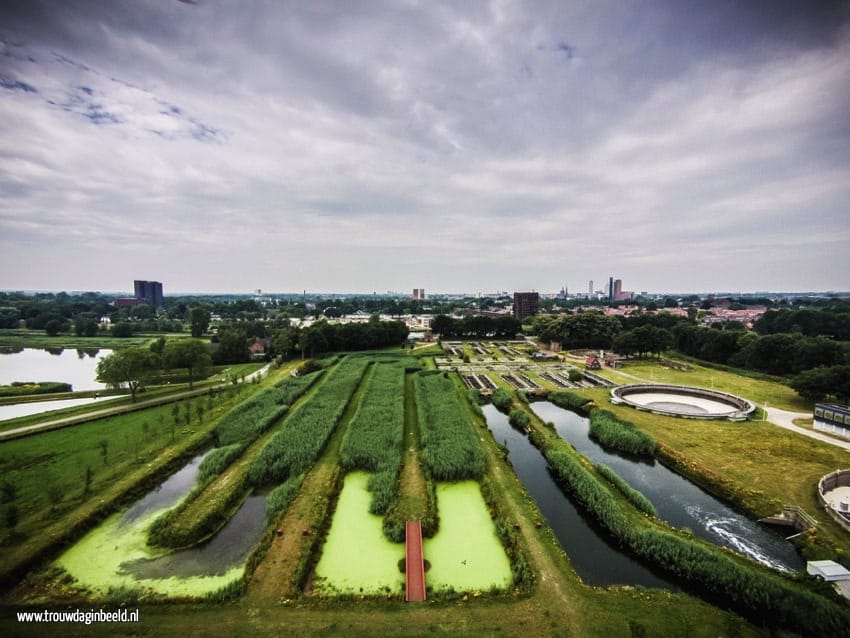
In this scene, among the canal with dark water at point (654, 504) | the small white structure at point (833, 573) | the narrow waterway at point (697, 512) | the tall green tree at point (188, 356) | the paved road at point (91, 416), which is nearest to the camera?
the small white structure at point (833, 573)

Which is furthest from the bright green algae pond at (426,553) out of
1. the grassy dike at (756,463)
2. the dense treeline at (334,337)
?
the dense treeline at (334,337)

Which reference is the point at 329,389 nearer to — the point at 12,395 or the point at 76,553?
the point at 76,553

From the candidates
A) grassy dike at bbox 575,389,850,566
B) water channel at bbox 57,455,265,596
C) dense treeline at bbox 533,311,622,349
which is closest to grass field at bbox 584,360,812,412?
grassy dike at bbox 575,389,850,566

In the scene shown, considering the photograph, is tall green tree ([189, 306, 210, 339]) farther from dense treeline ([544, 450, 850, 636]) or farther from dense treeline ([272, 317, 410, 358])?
dense treeline ([544, 450, 850, 636])

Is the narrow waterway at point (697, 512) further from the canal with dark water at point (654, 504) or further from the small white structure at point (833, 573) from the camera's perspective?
the small white structure at point (833, 573)

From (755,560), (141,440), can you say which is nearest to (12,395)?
(141,440)

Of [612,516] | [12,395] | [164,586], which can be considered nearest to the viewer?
[164,586]

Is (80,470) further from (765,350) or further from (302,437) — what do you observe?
(765,350)
